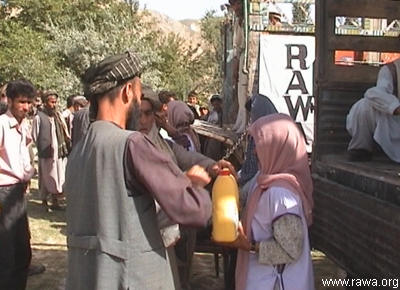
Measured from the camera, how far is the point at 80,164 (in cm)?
190

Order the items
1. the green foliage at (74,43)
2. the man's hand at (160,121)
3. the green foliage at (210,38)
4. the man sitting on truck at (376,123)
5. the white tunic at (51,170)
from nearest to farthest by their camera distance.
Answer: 1. the man sitting on truck at (376,123)
2. the man's hand at (160,121)
3. the white tunic at (51,170)
4. the green foliage at (74,43)
5. the green foliage at (210,38)

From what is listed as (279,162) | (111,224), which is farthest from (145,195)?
(279,162)

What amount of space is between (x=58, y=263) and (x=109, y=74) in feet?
13.0

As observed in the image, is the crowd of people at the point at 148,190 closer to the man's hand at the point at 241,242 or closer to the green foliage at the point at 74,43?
the man's hand at the point at 241,242

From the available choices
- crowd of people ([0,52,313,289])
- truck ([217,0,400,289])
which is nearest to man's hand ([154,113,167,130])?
crowd of people ([0,52,313,289])

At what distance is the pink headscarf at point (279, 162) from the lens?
8.20 ft

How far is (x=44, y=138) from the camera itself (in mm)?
7723

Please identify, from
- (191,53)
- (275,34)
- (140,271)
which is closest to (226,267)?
(140,271)

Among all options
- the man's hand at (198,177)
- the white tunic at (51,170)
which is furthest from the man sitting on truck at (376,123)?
the white tunic at (51,170)

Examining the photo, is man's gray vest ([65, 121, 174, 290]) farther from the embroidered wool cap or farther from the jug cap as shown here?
the jug cap

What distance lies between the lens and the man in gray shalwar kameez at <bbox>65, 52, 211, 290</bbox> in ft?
5.85

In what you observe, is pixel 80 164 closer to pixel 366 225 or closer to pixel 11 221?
pixel 366 225

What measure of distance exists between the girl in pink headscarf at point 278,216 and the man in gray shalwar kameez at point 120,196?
2.07 feet

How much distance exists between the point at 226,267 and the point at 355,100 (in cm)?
155
